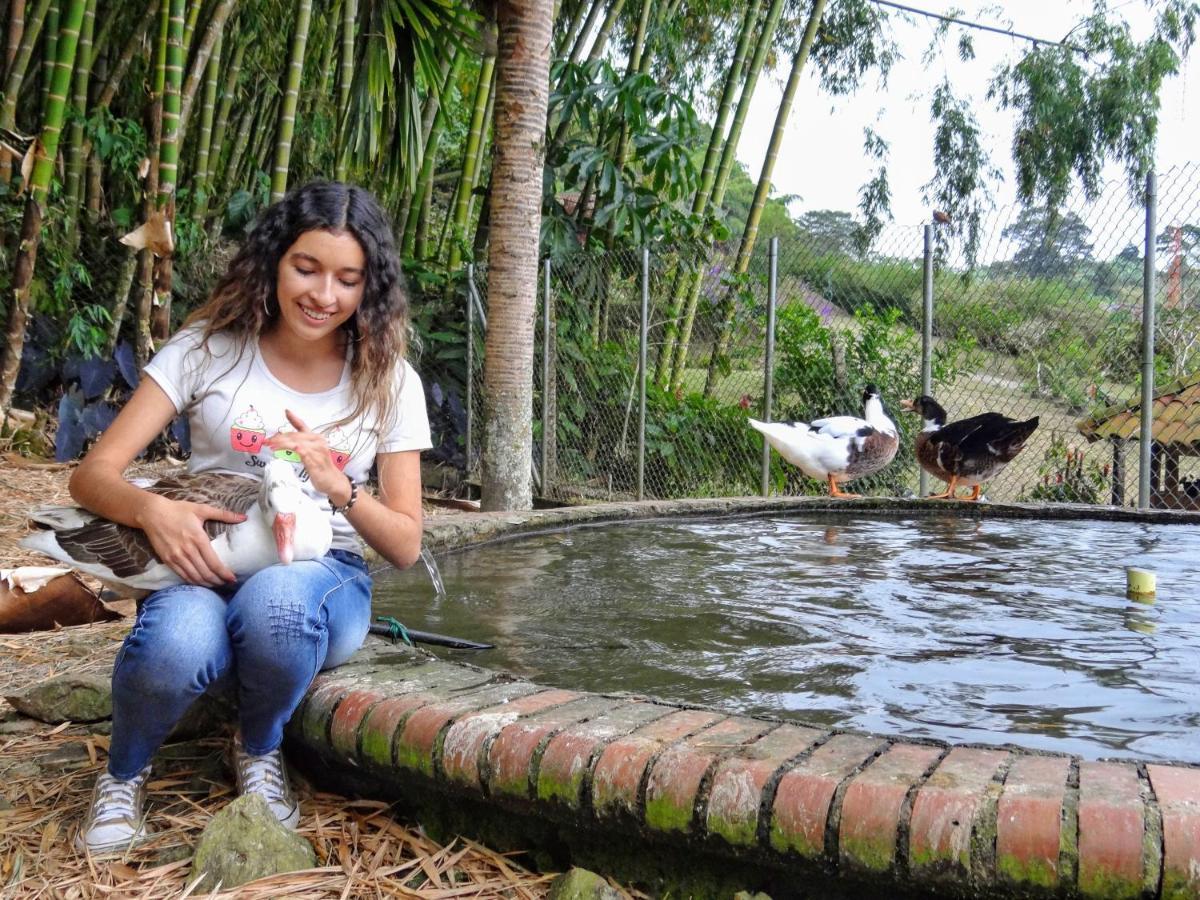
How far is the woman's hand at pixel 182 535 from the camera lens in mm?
1640

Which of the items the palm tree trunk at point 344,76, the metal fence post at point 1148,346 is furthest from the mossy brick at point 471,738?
the palm tree trunk at point 344,76

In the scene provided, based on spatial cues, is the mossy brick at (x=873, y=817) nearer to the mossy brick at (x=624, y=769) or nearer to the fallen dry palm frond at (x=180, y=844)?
the mossy brick at (x=624, y=769)

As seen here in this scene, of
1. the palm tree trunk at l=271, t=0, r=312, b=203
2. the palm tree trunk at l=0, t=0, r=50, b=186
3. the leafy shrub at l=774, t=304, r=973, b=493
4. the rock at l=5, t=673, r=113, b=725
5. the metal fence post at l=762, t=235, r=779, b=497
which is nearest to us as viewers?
the rock at l=5, t=673, r=113, b=725

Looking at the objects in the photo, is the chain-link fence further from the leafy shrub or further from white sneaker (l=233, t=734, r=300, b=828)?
white sneaker (l=233, t=734, r=300, b=828)

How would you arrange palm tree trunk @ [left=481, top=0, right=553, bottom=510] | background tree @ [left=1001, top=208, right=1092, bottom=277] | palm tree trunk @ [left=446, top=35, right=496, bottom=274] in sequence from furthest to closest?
palm tree trunk @ [left=446, top=35, right=496, bottom=274] → background tree @ [left=1001, top=208, right=1092, bottom=277] → palm tree trunk @ [left=481, top=0, right=553, bottom=510]

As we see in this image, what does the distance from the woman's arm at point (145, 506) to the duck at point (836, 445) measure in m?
4.32

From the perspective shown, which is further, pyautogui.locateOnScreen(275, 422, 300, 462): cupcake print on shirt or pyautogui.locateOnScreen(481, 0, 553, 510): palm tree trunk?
pyautogui.locateOnScreen(481, 0, 553, 510): palm tree trunk

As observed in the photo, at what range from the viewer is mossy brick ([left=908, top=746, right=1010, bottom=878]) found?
1.19 meters

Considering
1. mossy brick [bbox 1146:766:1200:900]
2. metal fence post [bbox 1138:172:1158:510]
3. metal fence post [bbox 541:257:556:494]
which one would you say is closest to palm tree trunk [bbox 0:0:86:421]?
metal fence post [bbox 541:257:556:494]

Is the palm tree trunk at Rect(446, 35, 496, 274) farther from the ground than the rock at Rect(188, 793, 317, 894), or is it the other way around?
the palm tree trunk at Rect(446, 35, 496, 274)

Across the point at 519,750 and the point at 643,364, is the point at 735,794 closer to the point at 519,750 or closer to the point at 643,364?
the point at 519,750

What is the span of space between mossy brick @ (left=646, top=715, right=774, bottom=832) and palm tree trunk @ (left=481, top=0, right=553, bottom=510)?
3.93 meters

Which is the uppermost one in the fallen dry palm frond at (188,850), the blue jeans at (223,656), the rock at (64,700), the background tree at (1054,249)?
the background tree at (1054,249)

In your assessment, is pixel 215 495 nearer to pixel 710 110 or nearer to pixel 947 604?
pixel 947 604
